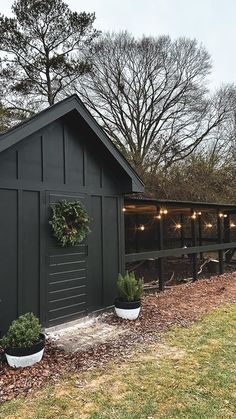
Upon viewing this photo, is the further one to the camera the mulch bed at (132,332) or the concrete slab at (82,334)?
the concrete slab at (82,334)

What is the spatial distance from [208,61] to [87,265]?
13.1 m

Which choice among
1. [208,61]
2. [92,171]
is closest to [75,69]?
[208,61]

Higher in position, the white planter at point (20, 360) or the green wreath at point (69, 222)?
the green wreath at point (69, 222)

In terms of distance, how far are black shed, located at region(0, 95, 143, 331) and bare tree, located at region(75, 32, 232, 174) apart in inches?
330

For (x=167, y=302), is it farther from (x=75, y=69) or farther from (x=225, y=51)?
(x=225, y=51)

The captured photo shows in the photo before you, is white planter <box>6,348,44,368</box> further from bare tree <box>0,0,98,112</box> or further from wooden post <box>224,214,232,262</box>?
wooden post <box>224,214,232,262</box>

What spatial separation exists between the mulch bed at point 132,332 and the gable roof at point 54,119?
2.52 metres

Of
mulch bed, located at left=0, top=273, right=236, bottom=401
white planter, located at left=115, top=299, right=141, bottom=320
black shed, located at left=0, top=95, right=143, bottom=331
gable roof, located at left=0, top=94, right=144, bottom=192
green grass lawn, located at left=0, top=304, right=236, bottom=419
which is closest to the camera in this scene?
green grass lawn, located at left=0, top=304, right=236, bottom=419

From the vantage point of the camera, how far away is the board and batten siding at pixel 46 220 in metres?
4.55

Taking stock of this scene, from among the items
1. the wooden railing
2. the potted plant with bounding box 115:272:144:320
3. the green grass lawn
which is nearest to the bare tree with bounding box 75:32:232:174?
the wooden railing

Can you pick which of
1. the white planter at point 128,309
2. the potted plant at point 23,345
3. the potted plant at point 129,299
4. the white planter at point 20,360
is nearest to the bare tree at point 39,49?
the potted plant at point 129,299

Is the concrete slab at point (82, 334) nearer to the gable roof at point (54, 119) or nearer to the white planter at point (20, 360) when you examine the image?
the white planter at point (20, 360)

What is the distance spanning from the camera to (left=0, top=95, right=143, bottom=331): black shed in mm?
4547

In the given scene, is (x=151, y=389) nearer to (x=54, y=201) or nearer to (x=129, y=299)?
(x=129, y=299)
